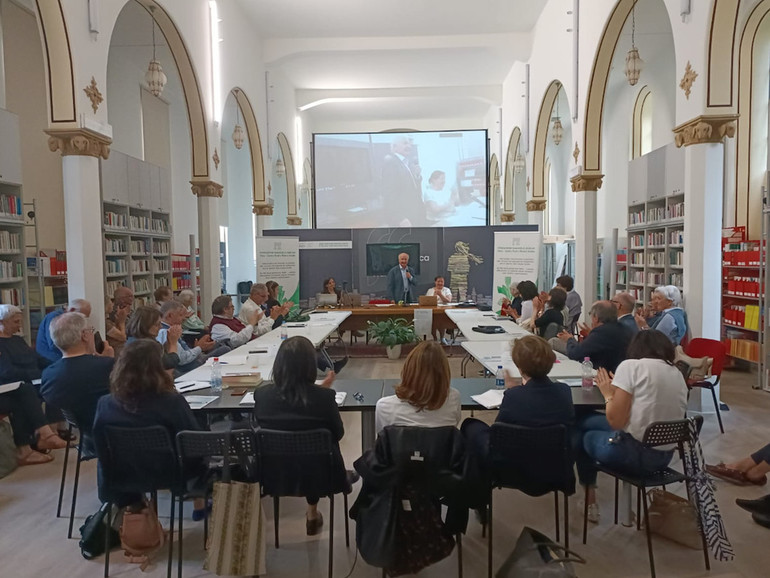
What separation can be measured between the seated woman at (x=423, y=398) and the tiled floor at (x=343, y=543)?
797mm

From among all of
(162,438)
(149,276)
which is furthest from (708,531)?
(149,276)

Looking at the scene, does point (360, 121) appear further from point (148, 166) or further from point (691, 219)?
point (691, 219)

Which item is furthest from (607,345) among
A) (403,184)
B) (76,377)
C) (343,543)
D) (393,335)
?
(403,184)

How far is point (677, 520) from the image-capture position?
309cm

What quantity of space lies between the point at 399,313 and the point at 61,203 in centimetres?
539

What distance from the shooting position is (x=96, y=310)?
5.66 metres

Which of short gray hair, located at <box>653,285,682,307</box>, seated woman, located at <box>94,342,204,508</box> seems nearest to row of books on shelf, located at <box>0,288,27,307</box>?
seated woman, located at <box>94,342,204,508</box>

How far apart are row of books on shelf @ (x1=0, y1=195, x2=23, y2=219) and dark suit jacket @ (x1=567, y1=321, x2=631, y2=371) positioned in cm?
595

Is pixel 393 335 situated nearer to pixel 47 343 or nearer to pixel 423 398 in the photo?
pixel 47 343

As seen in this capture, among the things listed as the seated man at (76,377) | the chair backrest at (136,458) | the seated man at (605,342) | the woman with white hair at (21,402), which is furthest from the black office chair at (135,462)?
the seated man at (605,342)

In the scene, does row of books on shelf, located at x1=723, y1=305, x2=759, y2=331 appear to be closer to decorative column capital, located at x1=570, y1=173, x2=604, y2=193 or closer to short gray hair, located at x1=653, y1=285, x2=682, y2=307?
short gray hair, located at x1=653, y1=285, x2=682, y2=307

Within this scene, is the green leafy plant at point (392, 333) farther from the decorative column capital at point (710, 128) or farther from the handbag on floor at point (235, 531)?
the handbag on floor at point (235, 531)

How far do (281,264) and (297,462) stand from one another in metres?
8.76

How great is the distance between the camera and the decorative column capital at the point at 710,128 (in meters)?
5.26
